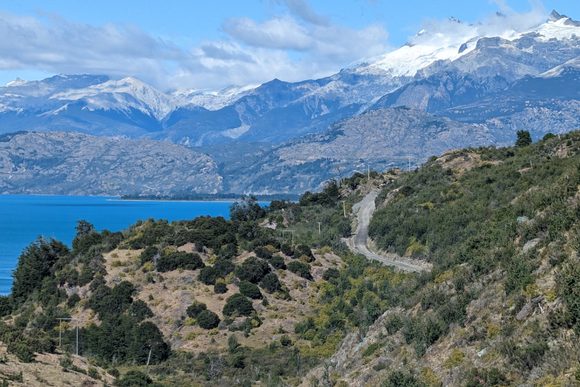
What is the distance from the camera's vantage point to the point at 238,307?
228 feet

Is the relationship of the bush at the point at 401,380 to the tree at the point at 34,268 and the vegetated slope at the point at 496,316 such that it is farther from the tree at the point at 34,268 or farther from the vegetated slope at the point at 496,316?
the tree at the point at 34,268

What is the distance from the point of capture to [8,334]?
43.3 metres

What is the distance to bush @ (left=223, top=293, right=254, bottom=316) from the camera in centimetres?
6919

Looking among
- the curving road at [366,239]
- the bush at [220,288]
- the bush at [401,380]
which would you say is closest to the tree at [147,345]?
the bush at [220,288]

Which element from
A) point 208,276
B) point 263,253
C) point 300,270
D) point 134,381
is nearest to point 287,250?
point 263,253

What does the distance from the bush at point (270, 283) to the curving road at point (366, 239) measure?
450 inches

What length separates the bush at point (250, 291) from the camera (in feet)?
237

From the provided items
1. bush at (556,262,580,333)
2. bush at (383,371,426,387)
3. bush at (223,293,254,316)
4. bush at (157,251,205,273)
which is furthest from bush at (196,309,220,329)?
bush at (556,262,580,333)

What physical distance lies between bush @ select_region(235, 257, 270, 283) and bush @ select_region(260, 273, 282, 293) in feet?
2.05

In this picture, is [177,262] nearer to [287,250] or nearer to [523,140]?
[287,250]

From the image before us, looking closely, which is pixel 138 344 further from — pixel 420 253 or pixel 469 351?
pixel 469 351

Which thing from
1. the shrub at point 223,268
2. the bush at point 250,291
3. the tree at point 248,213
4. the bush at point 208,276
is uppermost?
the tree at point 248,213

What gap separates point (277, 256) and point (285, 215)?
42.8m

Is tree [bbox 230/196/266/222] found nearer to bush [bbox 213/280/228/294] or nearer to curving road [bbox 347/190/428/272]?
curving road [bbox 347/190/428/272]
